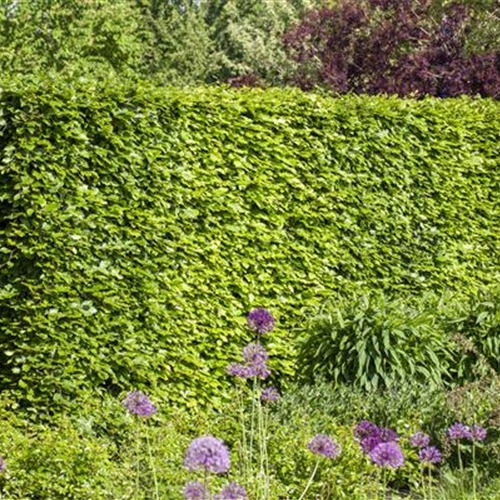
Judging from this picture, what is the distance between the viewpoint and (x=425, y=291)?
8.68m

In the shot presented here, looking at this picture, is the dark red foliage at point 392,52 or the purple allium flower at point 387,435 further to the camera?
the dark red foliage at point 392,52

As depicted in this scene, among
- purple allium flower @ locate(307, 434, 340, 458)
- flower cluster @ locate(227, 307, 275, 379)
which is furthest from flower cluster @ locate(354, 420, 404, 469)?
flower cluster @ locate(227, 307, 275, 379)

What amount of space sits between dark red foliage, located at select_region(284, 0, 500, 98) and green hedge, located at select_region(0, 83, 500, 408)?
19.1ft

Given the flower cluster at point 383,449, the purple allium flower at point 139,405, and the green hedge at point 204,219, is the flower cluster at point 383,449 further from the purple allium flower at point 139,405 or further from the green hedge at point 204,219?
the green hedge at point 204,219

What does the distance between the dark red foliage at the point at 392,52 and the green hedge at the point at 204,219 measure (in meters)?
5.81

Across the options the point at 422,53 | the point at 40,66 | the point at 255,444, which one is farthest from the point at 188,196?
the point at 40,66

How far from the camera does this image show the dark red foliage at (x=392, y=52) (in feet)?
50.0

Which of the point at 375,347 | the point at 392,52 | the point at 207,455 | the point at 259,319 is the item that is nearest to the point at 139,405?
the point at 259,319

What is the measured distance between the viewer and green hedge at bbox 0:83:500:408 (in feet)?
20.6

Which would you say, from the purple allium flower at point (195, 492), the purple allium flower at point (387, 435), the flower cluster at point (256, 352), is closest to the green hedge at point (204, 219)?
the flower cluster at point (256, 352)

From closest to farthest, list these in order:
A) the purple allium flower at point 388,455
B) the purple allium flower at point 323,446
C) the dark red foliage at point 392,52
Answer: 1. the purple allium flower at point 388,455
2. the purple allium flower at point 323,446
3. the dark red foliage at point 392,52

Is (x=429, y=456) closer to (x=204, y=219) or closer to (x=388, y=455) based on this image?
(x=388, y=455)

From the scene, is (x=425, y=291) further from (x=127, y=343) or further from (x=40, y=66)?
(x=40, y=66)

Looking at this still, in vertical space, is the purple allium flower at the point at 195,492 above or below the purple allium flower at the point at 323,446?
above
